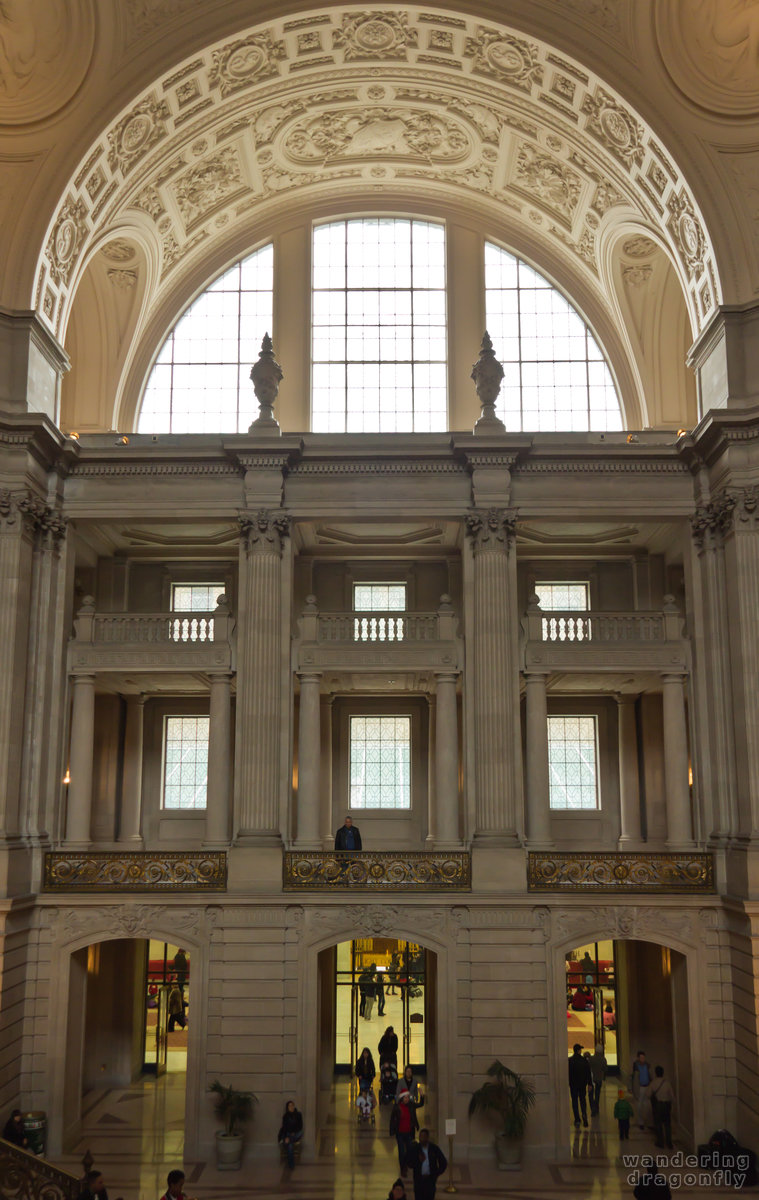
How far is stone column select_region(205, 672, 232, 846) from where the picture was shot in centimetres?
2097

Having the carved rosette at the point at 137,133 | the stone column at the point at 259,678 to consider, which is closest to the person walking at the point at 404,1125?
the stone column at the point at 259,678

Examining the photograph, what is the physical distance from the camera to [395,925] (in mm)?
19500

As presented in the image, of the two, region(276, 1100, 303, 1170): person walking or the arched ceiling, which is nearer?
region(276, 1100, 303, 1170): person walking

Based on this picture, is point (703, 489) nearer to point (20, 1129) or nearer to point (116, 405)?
point (116, 405)

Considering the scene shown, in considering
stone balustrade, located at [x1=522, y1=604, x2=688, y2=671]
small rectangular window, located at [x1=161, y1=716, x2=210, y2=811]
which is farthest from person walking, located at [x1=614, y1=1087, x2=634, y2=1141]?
small rectangular window, located at [x1=161, y1=716, x2=210, y2=811]

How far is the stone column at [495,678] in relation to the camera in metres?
20.0

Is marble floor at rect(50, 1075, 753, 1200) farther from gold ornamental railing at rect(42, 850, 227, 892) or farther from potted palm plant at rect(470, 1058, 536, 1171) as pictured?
gold ornamental railing at rect(42, 850, 227, 892)

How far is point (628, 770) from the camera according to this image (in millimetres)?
24359

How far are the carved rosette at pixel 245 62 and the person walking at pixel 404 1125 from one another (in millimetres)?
20318

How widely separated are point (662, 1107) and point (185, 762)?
41.5ft

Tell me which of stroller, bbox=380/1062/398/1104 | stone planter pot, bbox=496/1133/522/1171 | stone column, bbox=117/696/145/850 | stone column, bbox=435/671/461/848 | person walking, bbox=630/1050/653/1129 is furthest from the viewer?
stone column, bbox=117/696/145/850

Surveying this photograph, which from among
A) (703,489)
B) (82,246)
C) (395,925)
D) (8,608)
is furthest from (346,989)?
(82,246)

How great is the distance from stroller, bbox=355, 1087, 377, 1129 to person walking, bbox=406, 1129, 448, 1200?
5478 millimetres

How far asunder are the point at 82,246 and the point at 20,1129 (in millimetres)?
17160
